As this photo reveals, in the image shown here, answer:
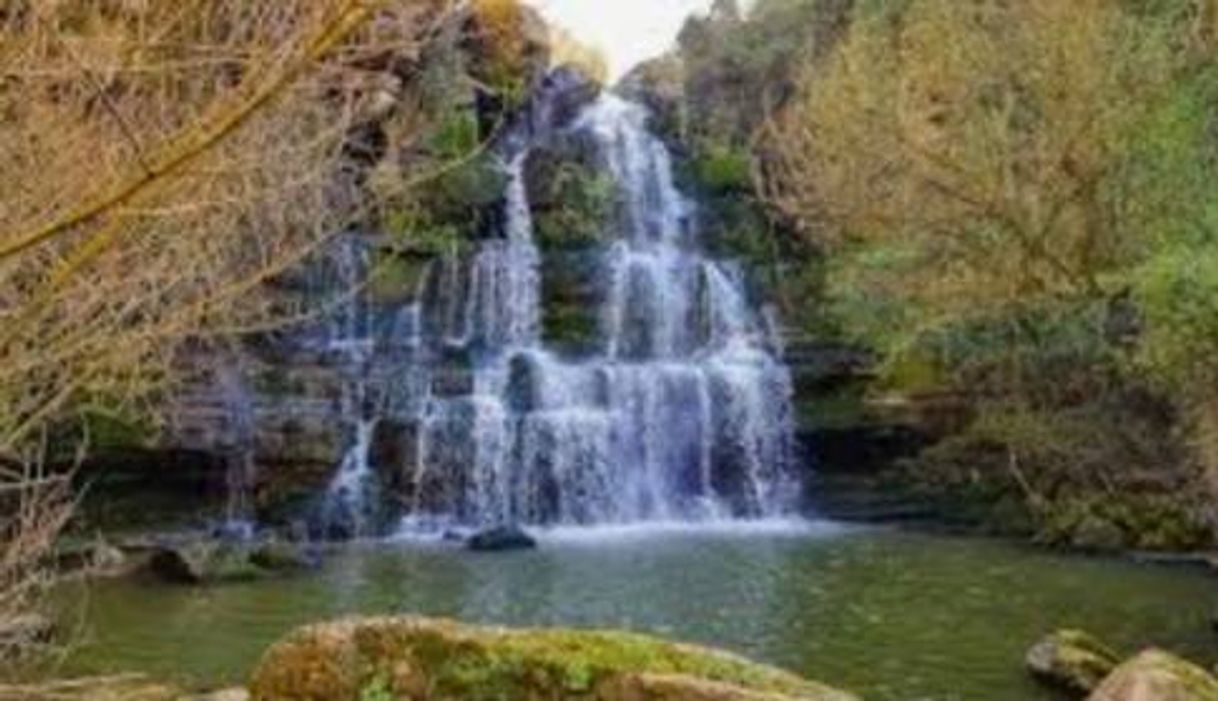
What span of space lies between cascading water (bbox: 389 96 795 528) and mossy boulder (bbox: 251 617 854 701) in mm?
16336

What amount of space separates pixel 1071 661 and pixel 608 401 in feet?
47.9

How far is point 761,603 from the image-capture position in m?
18.2

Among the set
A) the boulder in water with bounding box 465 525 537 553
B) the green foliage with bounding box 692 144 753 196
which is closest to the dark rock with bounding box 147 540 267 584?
the boulder in water with bounding box 465 525 537 553

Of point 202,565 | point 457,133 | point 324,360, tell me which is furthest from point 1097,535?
point 457,133

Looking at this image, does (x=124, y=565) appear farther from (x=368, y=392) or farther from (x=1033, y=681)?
(x=1033, y=681)

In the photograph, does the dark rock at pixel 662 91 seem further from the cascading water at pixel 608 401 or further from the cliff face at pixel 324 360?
the cliff face at pixel 324 360

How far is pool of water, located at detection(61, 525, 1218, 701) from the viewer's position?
49.9 ft

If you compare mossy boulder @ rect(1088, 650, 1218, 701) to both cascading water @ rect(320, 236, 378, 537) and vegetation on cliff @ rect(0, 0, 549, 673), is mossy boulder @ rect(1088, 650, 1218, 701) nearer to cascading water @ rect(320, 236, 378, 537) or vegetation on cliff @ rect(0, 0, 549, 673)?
vegetation on cliff @ rect(0, 0, 549, 673)

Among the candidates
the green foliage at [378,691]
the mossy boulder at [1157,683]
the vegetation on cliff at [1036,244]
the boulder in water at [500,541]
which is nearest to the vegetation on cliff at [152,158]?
the green foliage at [378,691]

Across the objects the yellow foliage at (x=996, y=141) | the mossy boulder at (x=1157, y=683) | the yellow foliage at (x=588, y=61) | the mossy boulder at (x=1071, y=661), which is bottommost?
the mossy boulder at (x=1071, y=661)

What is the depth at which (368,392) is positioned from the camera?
1070 inches

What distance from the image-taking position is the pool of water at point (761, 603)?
1521 cm

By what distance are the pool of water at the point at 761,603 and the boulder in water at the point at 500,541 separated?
33cm

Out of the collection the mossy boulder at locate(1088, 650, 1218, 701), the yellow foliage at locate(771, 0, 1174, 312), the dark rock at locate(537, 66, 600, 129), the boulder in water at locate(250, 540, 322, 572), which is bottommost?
the mossy boulder at locate(1088, 650, 1218, 701)
